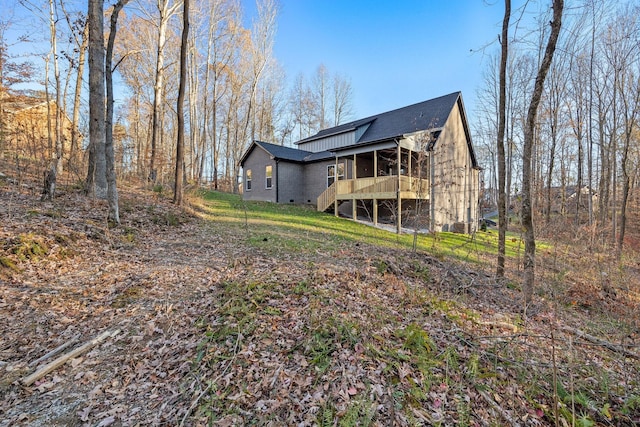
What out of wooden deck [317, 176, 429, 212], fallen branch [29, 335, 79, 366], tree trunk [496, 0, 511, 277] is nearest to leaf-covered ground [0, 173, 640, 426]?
fallen branch [29, 335, 79, 366]

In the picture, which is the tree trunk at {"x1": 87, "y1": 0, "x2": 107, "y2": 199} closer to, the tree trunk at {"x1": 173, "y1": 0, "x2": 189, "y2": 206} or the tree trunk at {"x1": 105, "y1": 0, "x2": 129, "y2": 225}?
the tree trunk at {"x1": 105, "y1": 0, "x2": 129, "y2": 225}

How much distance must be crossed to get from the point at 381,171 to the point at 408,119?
4.82 meters

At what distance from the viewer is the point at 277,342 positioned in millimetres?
3420

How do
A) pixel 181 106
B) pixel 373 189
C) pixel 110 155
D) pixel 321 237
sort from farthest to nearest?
pixel 373 189, pixel 181 106, pixel 321 237, pixel 110 155

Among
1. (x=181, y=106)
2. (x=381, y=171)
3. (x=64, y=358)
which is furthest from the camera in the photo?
(x=381, y=171)

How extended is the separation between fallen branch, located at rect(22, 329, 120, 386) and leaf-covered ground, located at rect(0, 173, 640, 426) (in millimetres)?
54

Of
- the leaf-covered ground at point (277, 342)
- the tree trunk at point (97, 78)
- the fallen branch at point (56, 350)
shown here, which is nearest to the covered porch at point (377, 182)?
the leaf-covered ground at point (277, 342)

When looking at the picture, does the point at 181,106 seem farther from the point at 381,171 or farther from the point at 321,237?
the point at 381,171

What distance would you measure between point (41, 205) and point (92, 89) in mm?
3274

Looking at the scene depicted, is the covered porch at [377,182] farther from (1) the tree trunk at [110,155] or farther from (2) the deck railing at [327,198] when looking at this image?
(1) the tree trunk at [110,155]

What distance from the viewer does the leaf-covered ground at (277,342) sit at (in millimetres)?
2580

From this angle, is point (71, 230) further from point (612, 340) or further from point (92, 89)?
point (612, 340)

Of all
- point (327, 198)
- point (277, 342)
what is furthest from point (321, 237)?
point (327, 198)

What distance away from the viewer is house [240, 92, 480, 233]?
13.5 m
